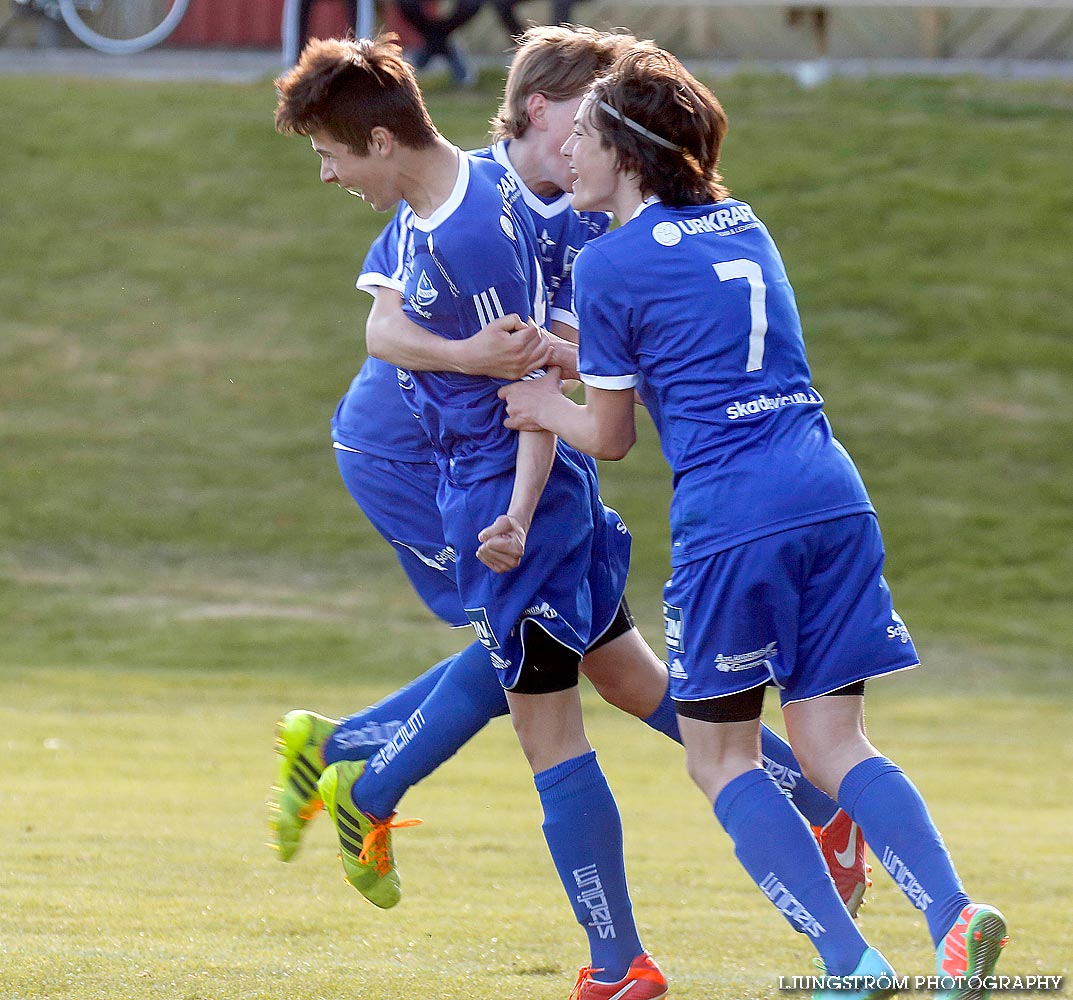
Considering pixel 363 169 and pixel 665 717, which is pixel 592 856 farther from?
pixel 363 169

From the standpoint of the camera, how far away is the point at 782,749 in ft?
12.5

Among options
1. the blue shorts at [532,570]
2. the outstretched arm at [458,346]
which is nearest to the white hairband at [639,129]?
the outstretched arm at [458,346]

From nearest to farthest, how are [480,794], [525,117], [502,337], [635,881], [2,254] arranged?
[502,337]
[525,117]
[635,881]
[480,794]
[2,254]

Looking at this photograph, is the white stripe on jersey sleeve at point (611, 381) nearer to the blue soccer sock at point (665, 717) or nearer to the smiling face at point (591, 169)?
the smiling face at point (591, 169)

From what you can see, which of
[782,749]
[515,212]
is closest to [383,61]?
[515,212]

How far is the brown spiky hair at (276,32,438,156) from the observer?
3.25 meters

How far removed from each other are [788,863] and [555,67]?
187 cm

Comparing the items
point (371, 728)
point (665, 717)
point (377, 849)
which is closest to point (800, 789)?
point (665, 717)

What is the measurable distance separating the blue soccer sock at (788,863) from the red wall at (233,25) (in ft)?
65.2

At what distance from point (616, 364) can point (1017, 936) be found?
2137mm

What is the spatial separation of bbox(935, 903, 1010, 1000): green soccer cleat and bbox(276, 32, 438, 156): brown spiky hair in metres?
1.90

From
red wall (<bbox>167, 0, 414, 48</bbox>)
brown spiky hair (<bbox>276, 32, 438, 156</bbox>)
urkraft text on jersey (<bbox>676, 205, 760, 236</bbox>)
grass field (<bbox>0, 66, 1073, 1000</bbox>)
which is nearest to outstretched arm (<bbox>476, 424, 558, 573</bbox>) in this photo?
urkraft text on jersey (<bbox>676, 205, 760, 236</bbox>)

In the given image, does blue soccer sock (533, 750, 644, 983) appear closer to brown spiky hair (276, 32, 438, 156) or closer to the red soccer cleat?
the red soccer cleat

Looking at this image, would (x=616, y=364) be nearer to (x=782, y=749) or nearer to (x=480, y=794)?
(x=782, y=749)
